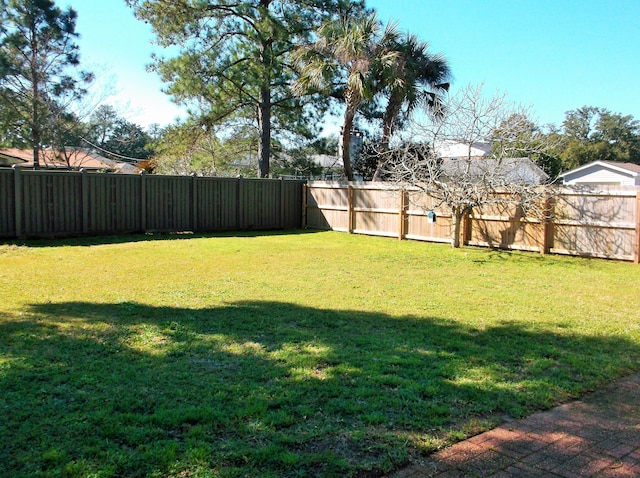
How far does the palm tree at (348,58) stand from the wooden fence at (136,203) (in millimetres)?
3375

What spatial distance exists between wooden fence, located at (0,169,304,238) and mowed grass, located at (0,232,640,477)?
15.8 ft

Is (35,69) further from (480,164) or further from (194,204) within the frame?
(480,164)

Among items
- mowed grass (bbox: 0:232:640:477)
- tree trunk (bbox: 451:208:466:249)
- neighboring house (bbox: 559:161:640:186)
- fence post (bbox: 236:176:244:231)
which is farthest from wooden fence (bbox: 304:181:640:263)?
neighboring house (bbox: 559:161:640:186)

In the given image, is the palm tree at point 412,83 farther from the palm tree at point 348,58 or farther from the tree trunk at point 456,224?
the tree trunk at point 456,224

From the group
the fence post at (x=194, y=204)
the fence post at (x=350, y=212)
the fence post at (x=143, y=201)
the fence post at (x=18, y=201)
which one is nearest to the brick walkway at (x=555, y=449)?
the fence post at (x=18, y=201)

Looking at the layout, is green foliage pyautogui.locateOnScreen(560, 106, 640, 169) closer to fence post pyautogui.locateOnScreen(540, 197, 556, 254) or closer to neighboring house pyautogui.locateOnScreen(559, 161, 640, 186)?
neighboring house pyautogui.locateOnScreen(559, 161, 640, 186)

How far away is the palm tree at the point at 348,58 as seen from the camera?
16.2m

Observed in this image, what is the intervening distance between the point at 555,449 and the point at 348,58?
15.1 metres

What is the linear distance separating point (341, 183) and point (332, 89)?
11.7 feet

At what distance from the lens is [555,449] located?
3.00 meters

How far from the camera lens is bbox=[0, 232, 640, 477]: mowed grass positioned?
2.86 metres

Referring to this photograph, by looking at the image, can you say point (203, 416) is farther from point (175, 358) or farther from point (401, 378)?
point (401, 378)

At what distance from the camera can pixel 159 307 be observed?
19.9 ft

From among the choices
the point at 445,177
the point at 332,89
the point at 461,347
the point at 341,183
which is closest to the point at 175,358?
the point at 461,347
